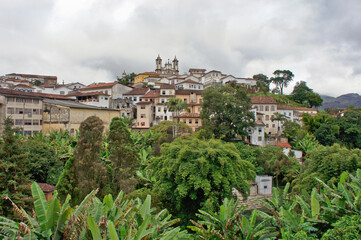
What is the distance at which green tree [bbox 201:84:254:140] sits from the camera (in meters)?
34.9

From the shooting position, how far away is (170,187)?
14711 mm

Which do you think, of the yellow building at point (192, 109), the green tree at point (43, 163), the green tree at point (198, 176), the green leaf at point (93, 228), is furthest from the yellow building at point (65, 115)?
the green leaf at point (93, 228)

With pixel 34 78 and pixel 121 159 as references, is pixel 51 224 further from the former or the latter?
pixel 34 78

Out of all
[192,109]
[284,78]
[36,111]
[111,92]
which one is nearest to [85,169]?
[36,111]

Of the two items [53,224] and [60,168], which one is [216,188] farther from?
[60,168]

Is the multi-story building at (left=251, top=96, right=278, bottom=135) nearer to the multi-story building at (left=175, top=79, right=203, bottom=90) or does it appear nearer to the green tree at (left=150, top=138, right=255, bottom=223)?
the multi-story building at (left=175, top=79, right=203, bottom=90)

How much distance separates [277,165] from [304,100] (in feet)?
154

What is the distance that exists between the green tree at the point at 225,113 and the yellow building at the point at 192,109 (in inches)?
381

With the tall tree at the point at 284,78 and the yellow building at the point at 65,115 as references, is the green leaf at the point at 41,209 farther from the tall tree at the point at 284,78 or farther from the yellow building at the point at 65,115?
the tall tree at the point at 284,78

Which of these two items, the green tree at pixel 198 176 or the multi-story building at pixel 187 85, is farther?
the multi-story building at pixel 187 85

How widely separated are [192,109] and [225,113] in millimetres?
16857

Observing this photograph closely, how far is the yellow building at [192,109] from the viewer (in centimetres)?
4716

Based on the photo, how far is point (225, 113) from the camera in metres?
35.2

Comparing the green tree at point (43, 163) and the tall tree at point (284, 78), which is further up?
the tall tree at point (284, 78)
